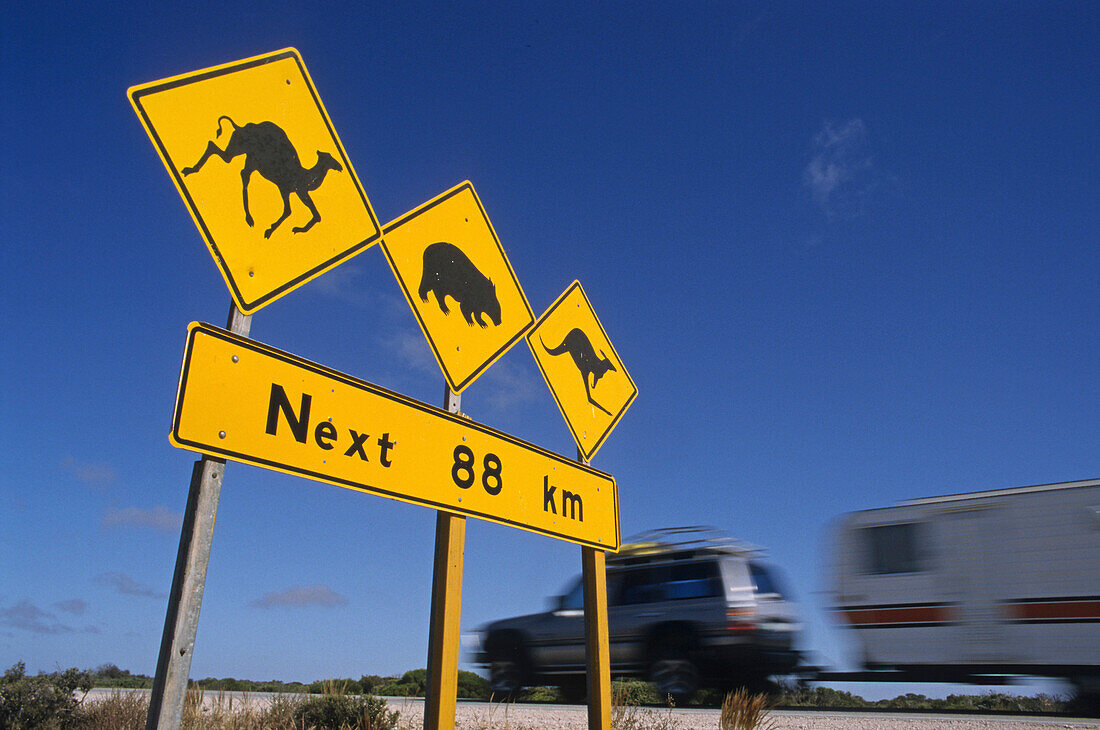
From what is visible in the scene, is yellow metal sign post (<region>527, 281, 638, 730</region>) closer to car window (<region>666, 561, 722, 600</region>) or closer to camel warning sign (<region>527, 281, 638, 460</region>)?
camel warning sign (<region>527, 281, 638, 460</region>)

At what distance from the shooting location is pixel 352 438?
101 inches

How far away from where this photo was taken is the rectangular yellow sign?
7.14 ft

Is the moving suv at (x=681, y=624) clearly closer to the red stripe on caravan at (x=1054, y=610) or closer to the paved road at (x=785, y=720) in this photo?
the paved road at (x=785, y=720)

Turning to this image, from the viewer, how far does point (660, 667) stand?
1008 cm

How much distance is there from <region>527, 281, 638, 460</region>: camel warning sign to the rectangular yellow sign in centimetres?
57

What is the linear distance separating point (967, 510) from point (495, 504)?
9.66 metres

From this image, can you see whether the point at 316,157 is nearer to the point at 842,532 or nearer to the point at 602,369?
the point at 602,369

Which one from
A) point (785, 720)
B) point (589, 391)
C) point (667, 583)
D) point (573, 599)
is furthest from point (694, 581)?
point (589, 391)

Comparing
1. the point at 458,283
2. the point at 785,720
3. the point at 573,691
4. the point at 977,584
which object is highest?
the point at 458,283

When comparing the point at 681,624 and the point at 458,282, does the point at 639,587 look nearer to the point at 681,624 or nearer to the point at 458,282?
the point at 681,624

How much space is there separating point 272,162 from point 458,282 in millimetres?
1080

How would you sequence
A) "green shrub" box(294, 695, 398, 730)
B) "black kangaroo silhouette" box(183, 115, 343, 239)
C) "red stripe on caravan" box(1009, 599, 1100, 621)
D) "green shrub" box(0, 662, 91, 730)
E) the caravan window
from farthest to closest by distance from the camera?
the caravan window
"red stripe on caravan" box(1009, 599, 1100, 621)
"green shrub" box(0, 662, 91, 730)
"green shrub" box(294, 695, 398, 730)
"black kangaroo silhouette" box(183, 115, 343, 239)

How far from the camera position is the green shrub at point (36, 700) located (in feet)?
24.7

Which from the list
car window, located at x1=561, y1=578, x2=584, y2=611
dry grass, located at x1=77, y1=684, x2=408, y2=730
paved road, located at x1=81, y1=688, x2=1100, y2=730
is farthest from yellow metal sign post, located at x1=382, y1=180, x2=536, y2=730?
car window, located at x1=561, y1=578, x2=584, y2=611
